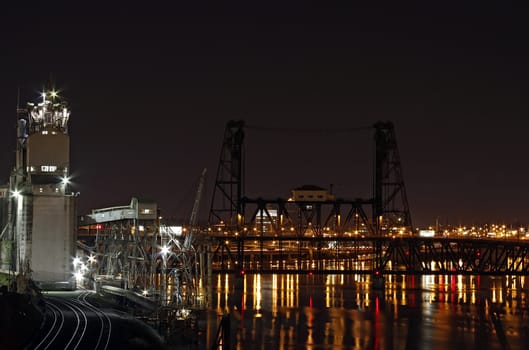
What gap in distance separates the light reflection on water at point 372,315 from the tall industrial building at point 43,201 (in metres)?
17.2

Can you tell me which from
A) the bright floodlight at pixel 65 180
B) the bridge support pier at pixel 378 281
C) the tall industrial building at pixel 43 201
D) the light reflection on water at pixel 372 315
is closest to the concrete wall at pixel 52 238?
the tall industrial building at pixel 43 201

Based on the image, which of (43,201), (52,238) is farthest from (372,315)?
(43,201)

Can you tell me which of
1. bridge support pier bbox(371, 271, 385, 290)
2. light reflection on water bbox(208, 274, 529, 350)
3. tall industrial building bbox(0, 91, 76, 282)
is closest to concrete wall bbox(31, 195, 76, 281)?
tall industrial building bbox(0, 91, 76, 282)

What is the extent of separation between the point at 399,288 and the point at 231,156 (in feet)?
107

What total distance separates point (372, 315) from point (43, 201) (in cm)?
3593

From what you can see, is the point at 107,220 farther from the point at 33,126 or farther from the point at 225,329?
the point at 225,329

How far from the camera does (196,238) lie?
86500 millimetres

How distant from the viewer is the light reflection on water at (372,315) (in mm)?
71688

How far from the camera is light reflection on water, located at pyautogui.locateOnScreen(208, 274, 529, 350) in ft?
235

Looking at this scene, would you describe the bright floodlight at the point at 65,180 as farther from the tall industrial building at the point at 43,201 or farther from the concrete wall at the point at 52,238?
the concrete wall at the point at 52,238

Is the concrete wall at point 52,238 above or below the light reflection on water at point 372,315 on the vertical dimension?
above

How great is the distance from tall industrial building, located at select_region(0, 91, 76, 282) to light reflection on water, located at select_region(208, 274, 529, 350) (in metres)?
17.2

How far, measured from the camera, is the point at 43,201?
85.1 meters

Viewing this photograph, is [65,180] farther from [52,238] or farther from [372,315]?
[372,315]
